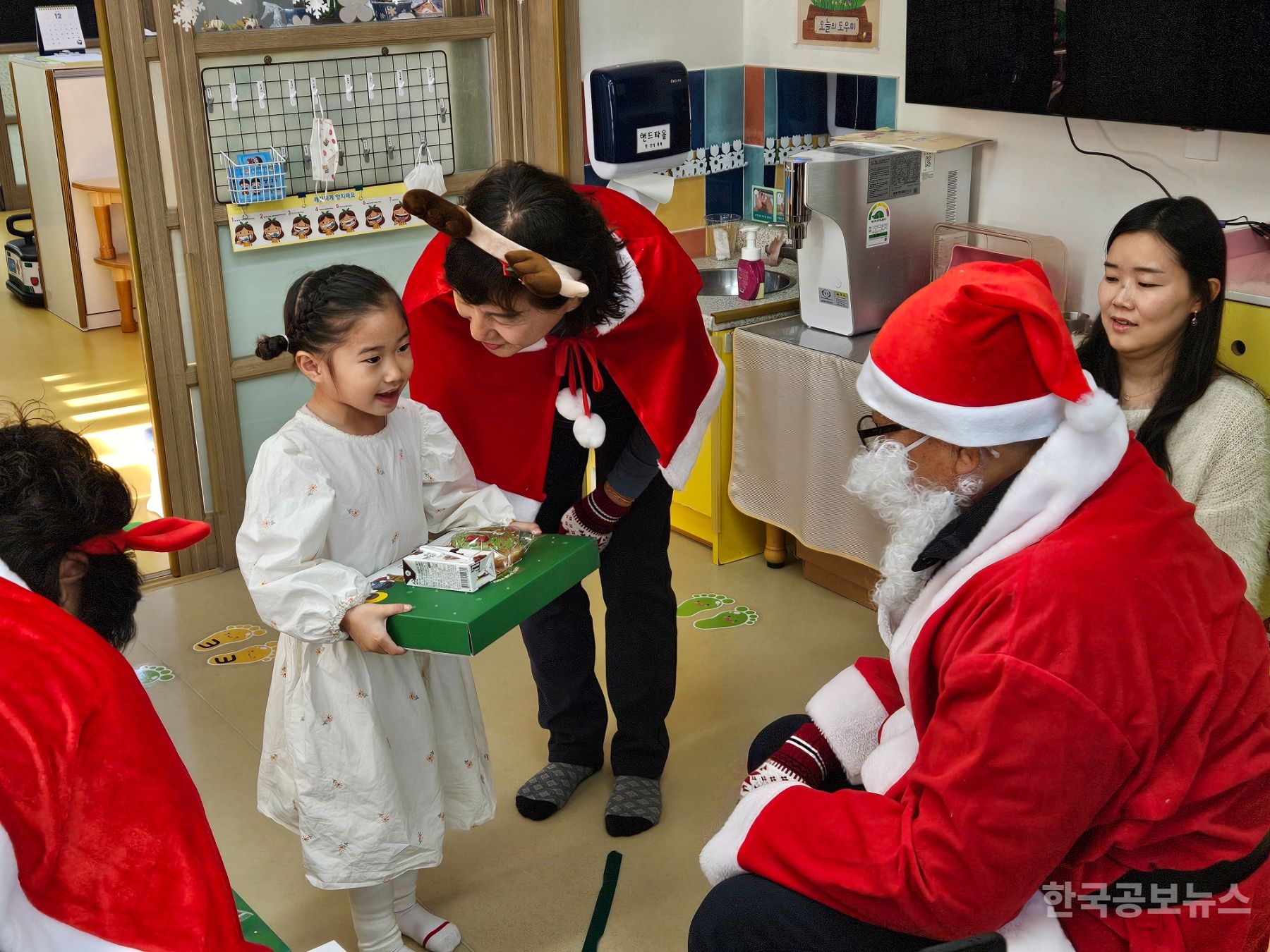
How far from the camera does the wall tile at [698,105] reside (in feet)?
12.9

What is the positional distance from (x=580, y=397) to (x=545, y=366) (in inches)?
3.4

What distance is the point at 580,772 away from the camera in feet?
8.76

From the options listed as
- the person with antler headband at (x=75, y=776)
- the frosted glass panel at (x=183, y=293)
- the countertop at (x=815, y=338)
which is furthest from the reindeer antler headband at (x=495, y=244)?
the frosted glass panel at (x=183, y=293)

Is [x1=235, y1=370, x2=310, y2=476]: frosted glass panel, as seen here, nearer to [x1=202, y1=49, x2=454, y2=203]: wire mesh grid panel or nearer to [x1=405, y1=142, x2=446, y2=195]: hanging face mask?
[x1=202, y1=49, x2=454, y2=203]: wire mesh grid panel

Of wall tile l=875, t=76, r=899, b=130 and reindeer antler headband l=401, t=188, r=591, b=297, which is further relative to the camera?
wall tile l=875, t=76, r=899, b=130

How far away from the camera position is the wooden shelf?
129 inches

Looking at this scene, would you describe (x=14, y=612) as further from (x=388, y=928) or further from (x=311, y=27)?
(x=311, y=27)

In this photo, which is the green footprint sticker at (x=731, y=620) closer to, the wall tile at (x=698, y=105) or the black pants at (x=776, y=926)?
the wall tile at (x=698, y=105)

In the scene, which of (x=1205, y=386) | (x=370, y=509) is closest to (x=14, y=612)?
(x=370, y=509)

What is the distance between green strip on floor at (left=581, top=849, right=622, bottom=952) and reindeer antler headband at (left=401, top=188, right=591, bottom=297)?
114cm

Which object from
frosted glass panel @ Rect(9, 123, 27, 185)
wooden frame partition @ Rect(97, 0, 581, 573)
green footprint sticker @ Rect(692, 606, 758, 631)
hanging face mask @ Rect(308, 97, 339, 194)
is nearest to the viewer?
wooden frame partition @ Rect(97, 0, 581, 573)

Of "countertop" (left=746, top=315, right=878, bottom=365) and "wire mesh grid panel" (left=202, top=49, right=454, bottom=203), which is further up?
"wire mesh grid panel" (left=202, top=49, right=454, bottom=203)

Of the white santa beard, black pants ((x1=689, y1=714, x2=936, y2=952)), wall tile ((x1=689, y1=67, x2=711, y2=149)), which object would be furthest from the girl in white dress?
wall tile ((x1=689, y1=67, x2=711, y2=149))

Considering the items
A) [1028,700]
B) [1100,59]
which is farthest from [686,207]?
[1028,700]
